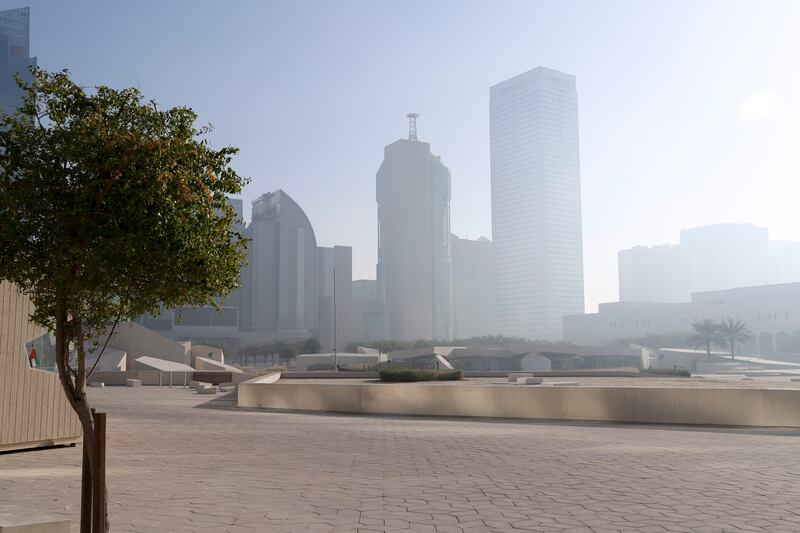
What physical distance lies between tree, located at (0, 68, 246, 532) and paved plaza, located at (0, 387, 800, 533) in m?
2.31

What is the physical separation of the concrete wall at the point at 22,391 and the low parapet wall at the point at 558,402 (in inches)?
407

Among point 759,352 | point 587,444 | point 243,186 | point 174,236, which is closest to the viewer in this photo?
point 174,236

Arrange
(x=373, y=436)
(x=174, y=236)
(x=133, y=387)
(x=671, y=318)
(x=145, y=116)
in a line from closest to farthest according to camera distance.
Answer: (x=174, y=236) < (x=145, y=116) < (x=373, y=436) < (x=133, y=387) < (x=671, y=318)

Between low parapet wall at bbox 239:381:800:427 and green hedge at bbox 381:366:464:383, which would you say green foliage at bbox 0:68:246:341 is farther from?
green hedge at bbox 381:366:464:383

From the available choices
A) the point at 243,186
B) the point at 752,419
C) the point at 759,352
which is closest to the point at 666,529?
the point at 243,186

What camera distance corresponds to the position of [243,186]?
6.89m

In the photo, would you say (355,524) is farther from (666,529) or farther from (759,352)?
(759,352)

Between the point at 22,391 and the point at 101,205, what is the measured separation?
821 centimetres

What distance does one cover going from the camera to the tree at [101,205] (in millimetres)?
5816

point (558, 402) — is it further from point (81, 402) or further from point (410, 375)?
point (410, 375)

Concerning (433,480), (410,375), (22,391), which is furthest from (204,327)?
(433,480)

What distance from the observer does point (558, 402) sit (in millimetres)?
18625

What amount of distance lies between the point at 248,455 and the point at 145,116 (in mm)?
7528

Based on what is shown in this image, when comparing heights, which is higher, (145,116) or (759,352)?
(145,116)
